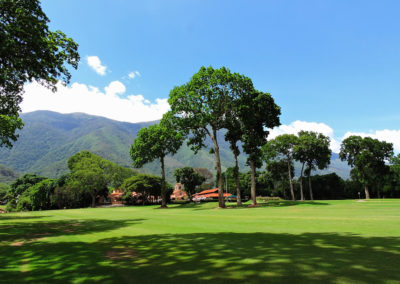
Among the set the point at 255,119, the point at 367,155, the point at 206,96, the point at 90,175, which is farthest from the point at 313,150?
the point at 90,175

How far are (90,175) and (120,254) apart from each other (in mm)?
67526

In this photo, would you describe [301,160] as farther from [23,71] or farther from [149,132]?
[23,71]

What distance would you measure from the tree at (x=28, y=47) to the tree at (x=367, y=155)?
70.7 metres

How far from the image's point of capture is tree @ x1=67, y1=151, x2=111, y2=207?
67375 mm

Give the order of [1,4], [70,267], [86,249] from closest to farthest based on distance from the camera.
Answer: [70,267]
[86,249]
[1,4]

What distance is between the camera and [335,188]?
276 ft

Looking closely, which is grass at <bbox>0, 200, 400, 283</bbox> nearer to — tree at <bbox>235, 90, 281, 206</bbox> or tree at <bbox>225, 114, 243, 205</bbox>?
tree at <bbox>235, 90, 281, 206</bbox>

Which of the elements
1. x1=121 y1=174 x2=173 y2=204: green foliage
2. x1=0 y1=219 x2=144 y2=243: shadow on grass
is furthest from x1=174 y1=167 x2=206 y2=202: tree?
x1=0 y1=219 x2=144 y2=243: shadow on grass

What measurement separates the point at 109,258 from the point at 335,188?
9382 cm

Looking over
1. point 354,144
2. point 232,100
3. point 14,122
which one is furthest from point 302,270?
point 354,144

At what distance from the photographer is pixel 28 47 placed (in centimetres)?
1368

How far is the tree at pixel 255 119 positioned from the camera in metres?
37.7

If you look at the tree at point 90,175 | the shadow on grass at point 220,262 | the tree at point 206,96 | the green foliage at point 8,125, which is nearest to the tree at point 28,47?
the green foliage at point 8,125

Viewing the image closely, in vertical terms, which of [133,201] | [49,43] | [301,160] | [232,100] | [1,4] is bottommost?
[133,201]
